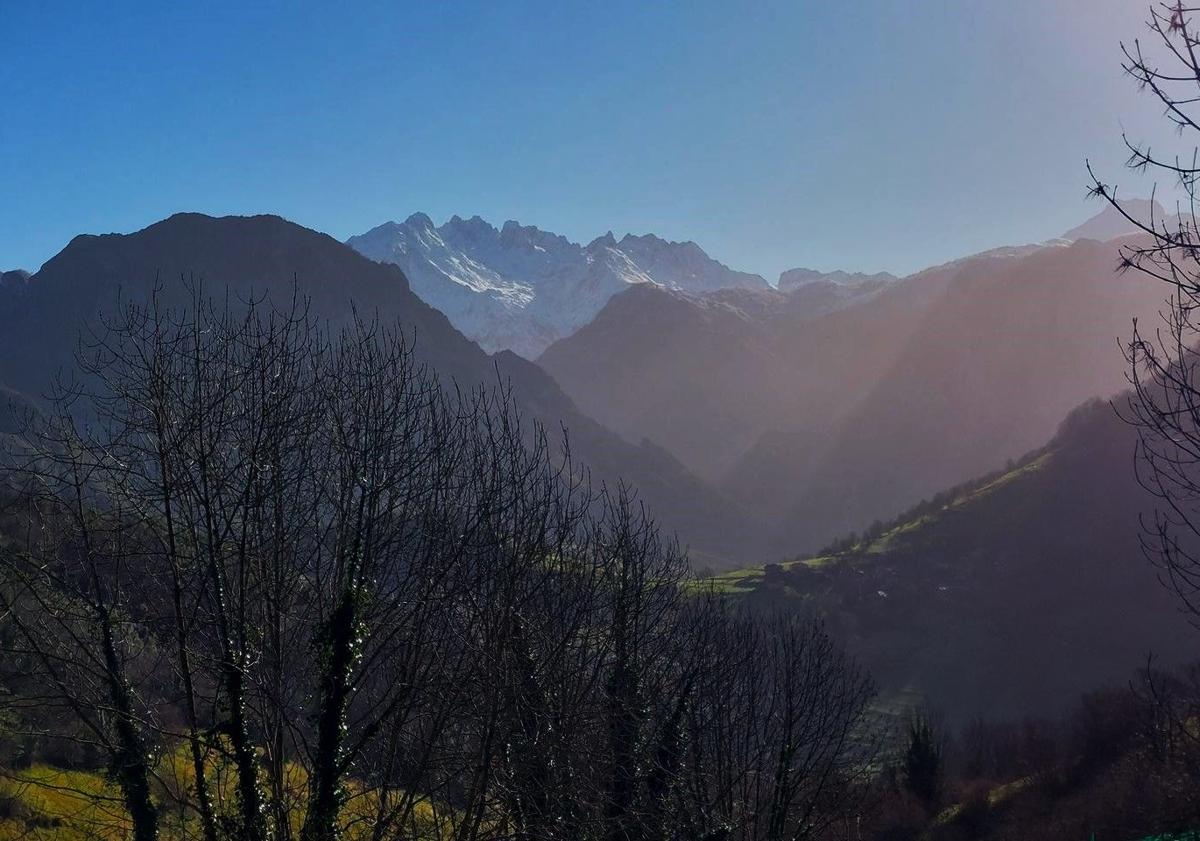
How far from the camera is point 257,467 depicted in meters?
9.70

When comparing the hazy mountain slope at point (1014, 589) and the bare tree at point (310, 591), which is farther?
the hazy mountain slope at point (1014, 589)

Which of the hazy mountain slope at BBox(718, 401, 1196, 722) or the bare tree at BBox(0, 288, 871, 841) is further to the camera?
the hazy mountain slope at BBox(718, 401, 1196, 722)

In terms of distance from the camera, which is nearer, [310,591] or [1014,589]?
[310,591]

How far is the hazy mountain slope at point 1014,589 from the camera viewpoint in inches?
3841

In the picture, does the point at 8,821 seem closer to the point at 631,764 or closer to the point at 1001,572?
the point at 631,764

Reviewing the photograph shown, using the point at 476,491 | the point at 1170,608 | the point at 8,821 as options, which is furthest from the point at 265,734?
the point at 1170,608

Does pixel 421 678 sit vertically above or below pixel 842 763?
above

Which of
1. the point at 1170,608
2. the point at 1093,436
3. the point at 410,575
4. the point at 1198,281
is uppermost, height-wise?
the point at 1093,436

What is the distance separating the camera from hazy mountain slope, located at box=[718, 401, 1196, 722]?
97562 millimetres

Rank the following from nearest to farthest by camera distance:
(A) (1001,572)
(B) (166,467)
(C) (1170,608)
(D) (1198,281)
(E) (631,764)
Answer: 1. (D) (1198,281)
2. (B) (166,467)
3. (E) (631,764)
4. (C) (1170,608)
5. (A) (1001,572)

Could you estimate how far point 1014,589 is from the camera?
11519 cm

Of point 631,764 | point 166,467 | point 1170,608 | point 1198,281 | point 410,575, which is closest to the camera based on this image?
point 1198,281

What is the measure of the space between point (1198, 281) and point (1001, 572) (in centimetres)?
12420

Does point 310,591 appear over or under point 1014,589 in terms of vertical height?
over
